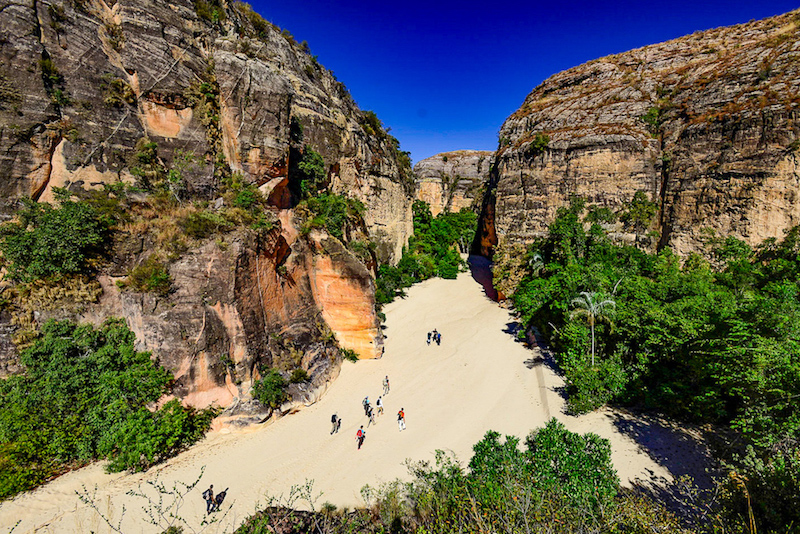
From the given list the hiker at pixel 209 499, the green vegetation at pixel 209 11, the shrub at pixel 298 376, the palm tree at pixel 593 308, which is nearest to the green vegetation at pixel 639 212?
the palm tree at pixel 593 308

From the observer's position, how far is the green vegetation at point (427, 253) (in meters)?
28.8

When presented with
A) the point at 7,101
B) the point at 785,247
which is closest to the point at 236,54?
the point at 7,101

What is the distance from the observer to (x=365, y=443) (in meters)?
12.2

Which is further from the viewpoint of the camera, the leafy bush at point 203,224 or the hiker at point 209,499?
the leafy bush at point 203,224

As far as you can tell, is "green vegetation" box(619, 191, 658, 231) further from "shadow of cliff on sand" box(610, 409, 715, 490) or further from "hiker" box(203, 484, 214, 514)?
"hiker" box(203, 484, 214, 514)

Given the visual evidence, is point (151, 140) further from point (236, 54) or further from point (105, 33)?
point (236, 54)

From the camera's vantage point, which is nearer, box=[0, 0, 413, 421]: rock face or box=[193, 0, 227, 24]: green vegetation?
box=[0, 0, 413, 421]: rock face

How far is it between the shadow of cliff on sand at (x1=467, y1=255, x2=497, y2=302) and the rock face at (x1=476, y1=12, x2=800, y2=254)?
18.5ft

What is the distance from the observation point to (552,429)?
891cm

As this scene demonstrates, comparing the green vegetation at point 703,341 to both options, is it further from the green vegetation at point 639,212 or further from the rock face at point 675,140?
the green vegetation at point 639,212

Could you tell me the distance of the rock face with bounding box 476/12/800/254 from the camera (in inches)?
711

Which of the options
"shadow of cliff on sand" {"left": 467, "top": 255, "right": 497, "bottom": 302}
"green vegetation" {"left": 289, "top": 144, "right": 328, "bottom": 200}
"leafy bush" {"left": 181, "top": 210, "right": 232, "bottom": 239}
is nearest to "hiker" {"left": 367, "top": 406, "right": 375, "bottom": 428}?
"leafy bush" {"left": 181, "top": 210, "right": 232, "bottom": 239}

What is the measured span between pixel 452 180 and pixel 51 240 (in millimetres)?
56593

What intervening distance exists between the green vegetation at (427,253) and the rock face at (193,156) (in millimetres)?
8490
